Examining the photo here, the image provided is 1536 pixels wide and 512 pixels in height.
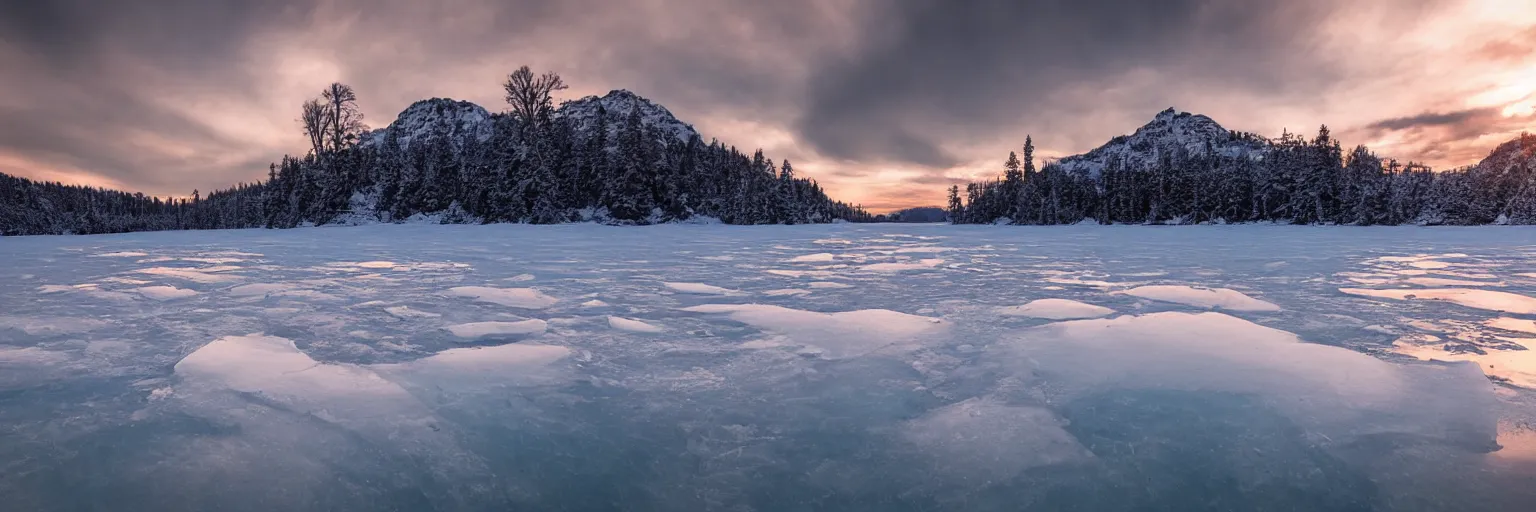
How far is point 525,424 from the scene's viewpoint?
331 cm

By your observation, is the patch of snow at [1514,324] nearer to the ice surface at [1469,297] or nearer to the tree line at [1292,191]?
the ice surface at [1469,297]

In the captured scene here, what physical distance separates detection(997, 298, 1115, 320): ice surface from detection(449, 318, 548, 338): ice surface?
4.89 meters

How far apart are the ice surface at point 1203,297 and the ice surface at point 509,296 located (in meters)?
7.69

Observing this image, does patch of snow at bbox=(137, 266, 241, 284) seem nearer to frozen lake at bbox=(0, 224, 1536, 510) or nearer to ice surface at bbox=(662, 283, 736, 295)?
frozen lake at bbox=(0, 224, 1536, 510)

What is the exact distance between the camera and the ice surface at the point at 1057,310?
6.36 m

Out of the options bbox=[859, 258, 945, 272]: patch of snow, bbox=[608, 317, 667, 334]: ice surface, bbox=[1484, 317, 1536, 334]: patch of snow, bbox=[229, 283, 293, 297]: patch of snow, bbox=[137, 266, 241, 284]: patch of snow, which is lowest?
bbox=[1484, 317, 1536, 334]: patch of snow

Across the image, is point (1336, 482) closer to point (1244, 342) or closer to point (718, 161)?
point (1244, 342)

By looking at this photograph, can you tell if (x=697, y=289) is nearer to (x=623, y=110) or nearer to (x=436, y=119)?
(x=436, y=119)

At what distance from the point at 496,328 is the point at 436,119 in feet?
464

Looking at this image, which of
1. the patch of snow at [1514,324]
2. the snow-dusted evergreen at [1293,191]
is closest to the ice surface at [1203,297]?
the patch of snow at [1514,324]

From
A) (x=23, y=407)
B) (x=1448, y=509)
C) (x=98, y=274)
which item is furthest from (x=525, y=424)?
(x=98, y=274)

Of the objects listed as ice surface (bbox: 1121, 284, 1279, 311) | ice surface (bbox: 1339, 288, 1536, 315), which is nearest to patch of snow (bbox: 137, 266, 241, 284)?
ice surface (bbox: 1121, 284, 1279, 311)

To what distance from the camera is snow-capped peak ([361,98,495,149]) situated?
122 meters

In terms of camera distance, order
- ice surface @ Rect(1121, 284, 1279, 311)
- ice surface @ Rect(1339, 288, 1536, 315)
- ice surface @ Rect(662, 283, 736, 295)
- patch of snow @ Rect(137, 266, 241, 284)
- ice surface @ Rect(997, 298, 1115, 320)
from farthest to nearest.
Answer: patch of snow @ Rect(137, 266, 241, 284) → ice surface @ Rect(662, 283, 736, 295) → ice surface @ Rect(1121, 284, 1279, 311) → ice surface @ Rect(1339, 288, 1536, 315) → ice surface @ Rect(997, 298, 1115, 320)
